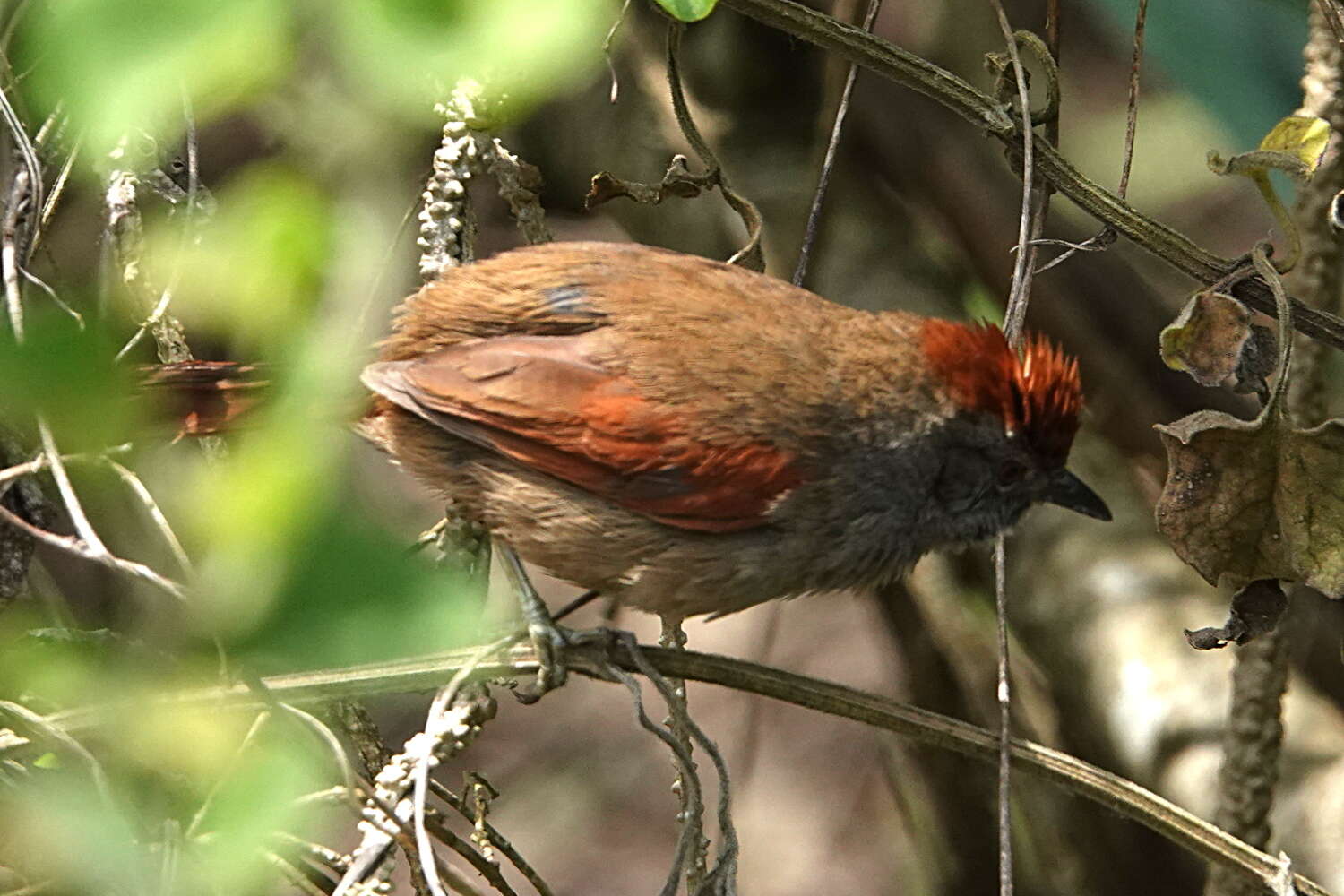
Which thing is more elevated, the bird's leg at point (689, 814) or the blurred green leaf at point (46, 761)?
the bird's leg at point (689, 814)

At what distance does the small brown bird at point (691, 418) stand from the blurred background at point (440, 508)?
0.24 m

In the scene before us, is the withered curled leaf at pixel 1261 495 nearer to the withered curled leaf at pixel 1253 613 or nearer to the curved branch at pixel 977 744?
the withered curled leaf at pixel 1253 613

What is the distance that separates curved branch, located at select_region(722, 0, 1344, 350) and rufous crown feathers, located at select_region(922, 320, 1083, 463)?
1.28ft

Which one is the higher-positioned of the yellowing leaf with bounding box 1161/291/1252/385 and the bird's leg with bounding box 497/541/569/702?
the yellowing leaf with bounding box 1161/291/1252/385

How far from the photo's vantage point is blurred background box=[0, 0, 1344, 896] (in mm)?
1004

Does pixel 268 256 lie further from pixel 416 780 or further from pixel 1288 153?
pixel 1288 153

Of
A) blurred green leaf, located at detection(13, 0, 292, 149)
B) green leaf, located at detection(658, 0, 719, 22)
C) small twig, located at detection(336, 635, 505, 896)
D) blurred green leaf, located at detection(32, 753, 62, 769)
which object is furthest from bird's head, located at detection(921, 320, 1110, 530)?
blurred green leaf, located at detection(13, 0, 292, 149)

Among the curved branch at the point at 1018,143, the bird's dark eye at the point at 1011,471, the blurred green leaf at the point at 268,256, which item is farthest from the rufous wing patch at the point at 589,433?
the blurred green leaf at the point at 268,256

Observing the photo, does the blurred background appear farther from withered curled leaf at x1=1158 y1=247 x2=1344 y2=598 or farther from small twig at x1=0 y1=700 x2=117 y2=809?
withered curled leaf at x1=1158 y1=247 x2=1344 y2=598

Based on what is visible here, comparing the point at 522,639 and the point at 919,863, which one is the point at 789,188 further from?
the point at 919,863

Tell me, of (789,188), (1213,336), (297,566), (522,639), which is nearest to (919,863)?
(789,188)

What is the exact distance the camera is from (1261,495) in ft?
7.73

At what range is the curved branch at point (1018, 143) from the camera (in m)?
2.45

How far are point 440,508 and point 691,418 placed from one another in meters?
2.52
